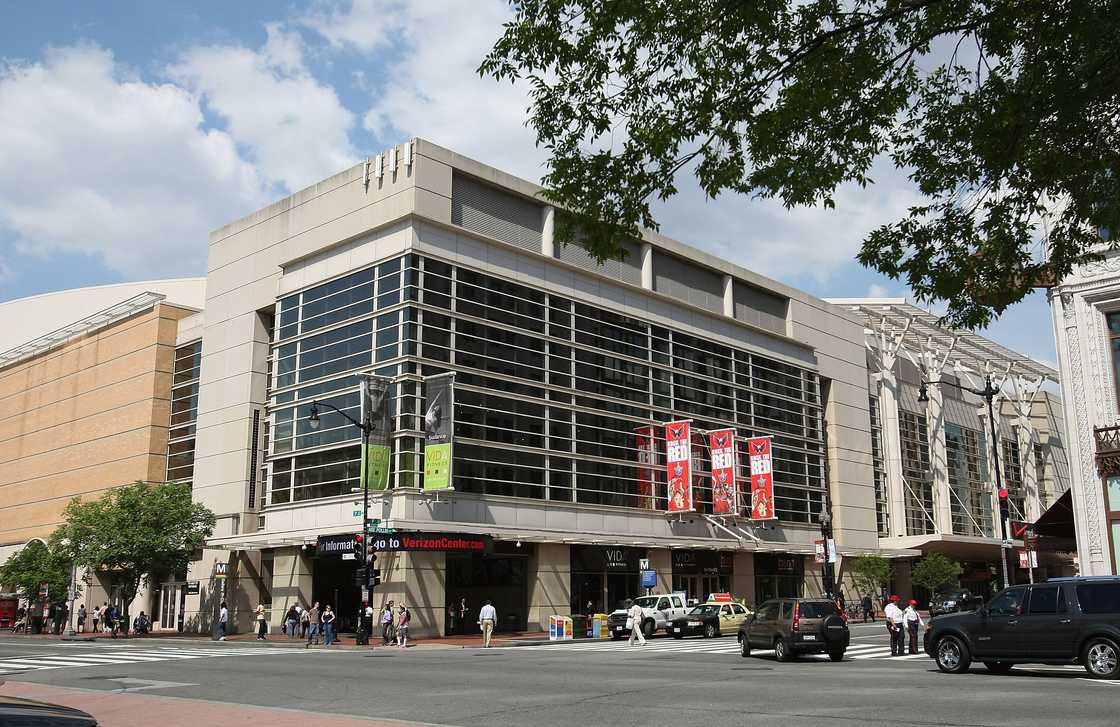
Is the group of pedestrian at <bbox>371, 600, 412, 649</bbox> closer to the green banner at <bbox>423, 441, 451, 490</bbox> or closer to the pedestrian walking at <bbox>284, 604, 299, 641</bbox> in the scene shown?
the pedestrian walking at <bbox>284, 604, 299, 641</bbox>

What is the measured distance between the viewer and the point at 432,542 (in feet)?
137

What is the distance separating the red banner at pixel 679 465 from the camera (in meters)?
55.1

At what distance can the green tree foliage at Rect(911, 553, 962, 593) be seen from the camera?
71.2 m

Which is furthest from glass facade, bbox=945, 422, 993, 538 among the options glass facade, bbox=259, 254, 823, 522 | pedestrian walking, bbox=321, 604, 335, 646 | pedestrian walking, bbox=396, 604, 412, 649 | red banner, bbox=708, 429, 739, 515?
pedestrian walking, bbox=321, 604, 335, 646

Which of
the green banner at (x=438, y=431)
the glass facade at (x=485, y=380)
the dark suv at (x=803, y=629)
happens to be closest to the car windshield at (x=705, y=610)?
the glass facade at (x=485, y=380)

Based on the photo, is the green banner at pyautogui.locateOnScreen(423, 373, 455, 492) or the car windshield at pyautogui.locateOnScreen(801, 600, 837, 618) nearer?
the car windshield at pyautogui.locateOnScreen(801, 600, 837, 618)

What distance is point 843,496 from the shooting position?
234 feet

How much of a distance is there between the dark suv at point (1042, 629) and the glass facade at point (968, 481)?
67.3 meters

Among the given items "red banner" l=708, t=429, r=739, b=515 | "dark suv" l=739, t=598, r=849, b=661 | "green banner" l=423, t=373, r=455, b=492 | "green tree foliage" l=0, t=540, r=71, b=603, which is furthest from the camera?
"red banner" l=708, t=429, r=739, b=515

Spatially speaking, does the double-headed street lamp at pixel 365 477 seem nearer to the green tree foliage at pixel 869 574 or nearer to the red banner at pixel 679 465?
the red banner at pixel 679 465

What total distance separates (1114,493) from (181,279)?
62980 mm

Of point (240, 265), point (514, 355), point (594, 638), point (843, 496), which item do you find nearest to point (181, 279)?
point (240, 265)

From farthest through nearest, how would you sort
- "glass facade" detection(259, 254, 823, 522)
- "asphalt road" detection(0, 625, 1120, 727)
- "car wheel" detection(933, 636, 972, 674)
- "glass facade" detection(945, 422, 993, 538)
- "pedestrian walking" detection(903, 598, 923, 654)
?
1. "glass facade" detection(945, 422, 993, 538)
2. "glass facade" detection(259, 254, 823, 522)
3. "pedestrian walking" detection(903, 598, 923, 654)
4. "car wheel" detection(933, 636, 972, 674)
5. "asphalt road" detection(0, 625, 1120, 727)

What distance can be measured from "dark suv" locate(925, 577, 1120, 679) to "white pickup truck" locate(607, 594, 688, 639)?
22.3 meters
